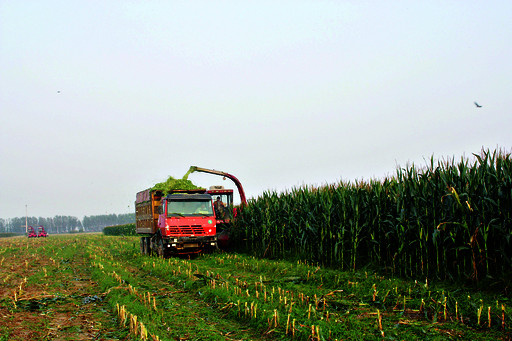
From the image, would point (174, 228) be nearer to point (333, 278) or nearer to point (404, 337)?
point (333, 278)

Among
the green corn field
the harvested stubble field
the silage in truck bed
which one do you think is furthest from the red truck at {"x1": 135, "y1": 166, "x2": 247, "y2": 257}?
the harvested stubble field

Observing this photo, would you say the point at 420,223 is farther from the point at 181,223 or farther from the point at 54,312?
the point at 181,223

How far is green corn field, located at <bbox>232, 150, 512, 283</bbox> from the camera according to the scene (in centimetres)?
871

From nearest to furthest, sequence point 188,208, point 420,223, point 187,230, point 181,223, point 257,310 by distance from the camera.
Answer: point 257,310, point 420,223, point 181,223, point 187,230, point 188,208

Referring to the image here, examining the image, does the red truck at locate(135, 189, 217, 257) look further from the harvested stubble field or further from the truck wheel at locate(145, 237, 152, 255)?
the harvested stubble field

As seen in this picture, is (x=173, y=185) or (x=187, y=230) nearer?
(x=187, y=230)

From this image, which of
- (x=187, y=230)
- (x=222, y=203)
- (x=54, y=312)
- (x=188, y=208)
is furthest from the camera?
(x=222, y=203)

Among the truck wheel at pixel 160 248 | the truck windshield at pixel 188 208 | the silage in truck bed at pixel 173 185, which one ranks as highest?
the silage in truck bed at pixel 173 185

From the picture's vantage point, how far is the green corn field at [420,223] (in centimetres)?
871

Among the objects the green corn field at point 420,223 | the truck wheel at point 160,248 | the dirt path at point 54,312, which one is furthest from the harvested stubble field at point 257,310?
the truck wheel at point 160,248

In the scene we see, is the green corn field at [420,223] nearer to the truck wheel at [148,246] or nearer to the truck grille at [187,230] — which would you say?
the truck grille at [187,230]

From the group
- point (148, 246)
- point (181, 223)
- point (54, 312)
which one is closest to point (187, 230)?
point (181, 223)

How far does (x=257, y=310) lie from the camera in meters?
7.71

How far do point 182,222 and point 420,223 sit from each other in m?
10.9
